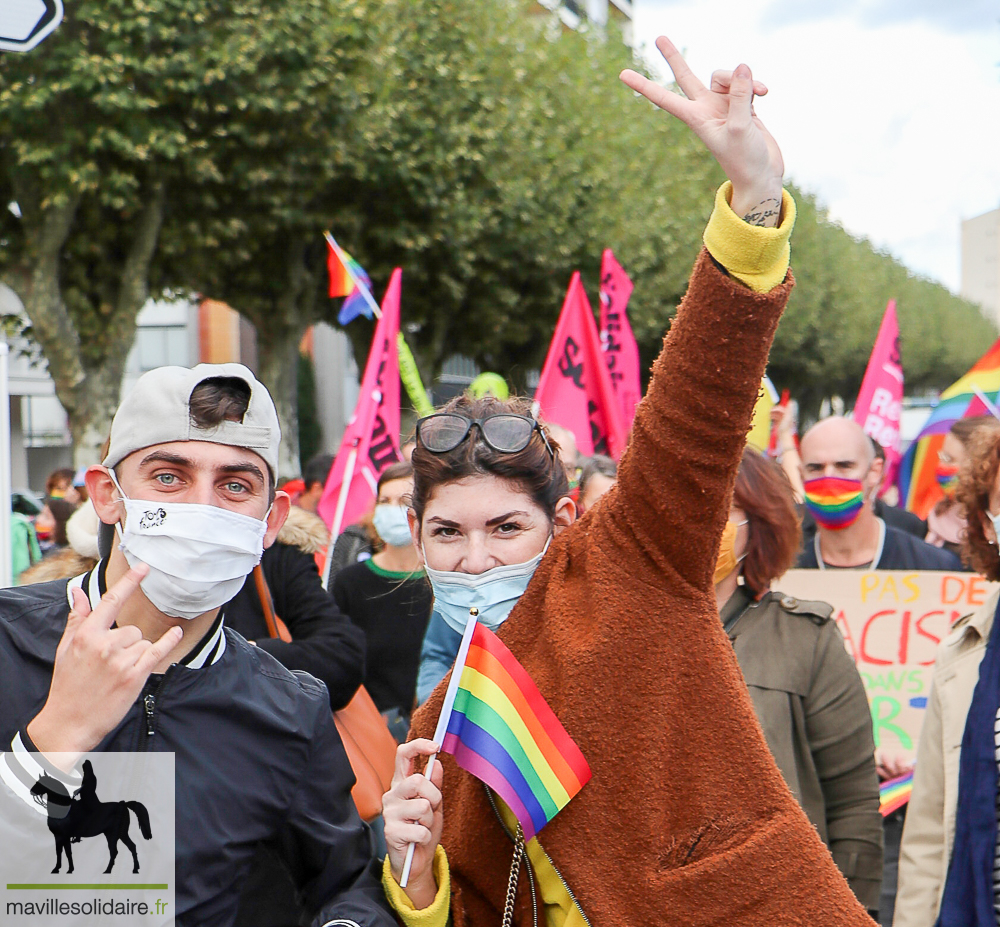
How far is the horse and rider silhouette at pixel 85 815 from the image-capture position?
5.78ft

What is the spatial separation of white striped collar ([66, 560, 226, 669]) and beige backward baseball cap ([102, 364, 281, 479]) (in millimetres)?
209

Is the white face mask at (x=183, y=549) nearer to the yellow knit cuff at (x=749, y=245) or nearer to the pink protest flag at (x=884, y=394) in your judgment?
the yellow knit cuff at (x=749, y=245)

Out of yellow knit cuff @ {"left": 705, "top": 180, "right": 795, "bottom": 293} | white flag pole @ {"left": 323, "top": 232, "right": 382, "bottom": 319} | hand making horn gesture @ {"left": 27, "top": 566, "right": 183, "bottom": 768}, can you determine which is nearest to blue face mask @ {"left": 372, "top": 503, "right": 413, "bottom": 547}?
hand making horn gesture @ {"left": 27, "top": 566, "right": 183, "bottom": 768}

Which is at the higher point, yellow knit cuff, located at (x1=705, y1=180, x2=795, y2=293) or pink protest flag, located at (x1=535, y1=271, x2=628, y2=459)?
pink protest flag, located at (x1=535, y1=271, x2=628, y2=459)

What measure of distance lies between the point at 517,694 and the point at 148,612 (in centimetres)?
71

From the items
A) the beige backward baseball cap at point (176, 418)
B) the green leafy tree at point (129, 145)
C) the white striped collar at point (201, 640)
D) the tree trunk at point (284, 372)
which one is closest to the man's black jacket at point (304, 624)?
the white striped collar at point (201, 640)

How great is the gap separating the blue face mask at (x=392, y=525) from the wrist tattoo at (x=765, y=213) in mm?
3522

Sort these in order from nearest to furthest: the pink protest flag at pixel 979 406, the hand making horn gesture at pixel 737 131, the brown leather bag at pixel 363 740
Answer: the hand making horn gesture at pixel 737 131
the brown leather bag at pixel 363 740
the pink protest flag at pixel 979 406

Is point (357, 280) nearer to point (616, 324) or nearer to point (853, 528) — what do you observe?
point (616, 324)

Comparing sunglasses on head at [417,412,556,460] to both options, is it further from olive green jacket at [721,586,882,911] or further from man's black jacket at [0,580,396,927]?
olive green jacket at [721,586,882,911]

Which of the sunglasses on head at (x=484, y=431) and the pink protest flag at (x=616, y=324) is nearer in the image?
the sunglasses on head at (x=484, y=431)

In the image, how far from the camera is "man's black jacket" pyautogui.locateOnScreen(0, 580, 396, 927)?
1969 millimetres

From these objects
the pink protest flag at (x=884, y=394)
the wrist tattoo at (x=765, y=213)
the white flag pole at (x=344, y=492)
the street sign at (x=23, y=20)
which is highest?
the pink protest flag at (x=884, y=394)

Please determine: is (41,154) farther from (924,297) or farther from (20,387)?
(924,297)
